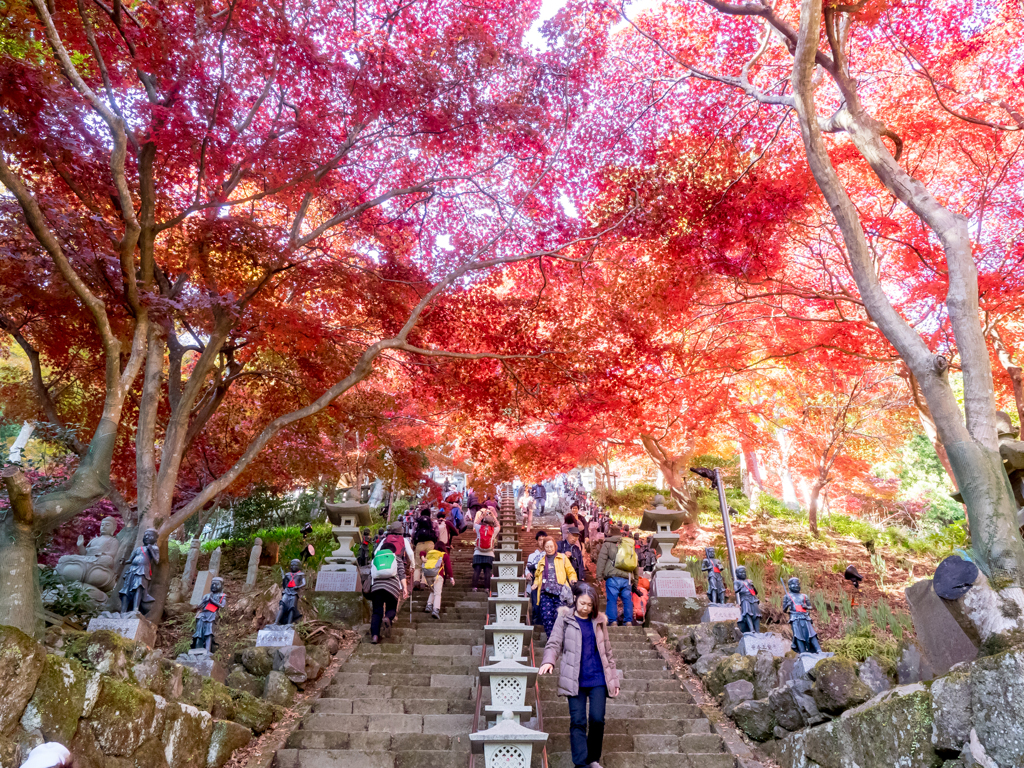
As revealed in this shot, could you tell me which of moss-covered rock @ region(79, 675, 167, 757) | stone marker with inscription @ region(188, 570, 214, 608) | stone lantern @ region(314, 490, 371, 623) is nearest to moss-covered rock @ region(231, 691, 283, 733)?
moss-covered rock @ region(79, 675, 167, 757)

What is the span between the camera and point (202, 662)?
5.67 metres

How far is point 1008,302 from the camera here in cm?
877

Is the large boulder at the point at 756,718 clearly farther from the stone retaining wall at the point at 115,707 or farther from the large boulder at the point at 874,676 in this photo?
the stone retaining wall at the point at 115,707

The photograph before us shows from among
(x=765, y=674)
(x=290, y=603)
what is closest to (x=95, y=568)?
(x=290, y=603)

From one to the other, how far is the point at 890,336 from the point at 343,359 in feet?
27.0

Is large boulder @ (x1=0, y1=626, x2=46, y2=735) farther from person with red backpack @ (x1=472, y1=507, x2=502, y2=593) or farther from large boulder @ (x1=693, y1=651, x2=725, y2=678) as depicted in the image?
person with red backpack @ (x1=472, y1=507, x2=502, y2=593)

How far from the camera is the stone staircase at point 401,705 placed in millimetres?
5109

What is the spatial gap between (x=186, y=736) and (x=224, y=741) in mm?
510

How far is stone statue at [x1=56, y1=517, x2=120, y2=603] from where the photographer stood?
7.04 meters

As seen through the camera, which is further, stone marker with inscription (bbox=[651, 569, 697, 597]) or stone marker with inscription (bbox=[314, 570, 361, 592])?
stone marker with inscription (bbox=[651, 569, 697, 597])

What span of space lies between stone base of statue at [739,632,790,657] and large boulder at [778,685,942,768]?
1.96 m

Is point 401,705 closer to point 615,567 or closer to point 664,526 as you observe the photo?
point 615,567

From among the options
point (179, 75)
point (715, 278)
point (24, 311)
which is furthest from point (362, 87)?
point (715, 278)

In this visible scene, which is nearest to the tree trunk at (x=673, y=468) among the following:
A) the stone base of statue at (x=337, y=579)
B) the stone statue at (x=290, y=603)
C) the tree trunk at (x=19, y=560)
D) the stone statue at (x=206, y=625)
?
the stone base of statue at (x=337, y=579)
